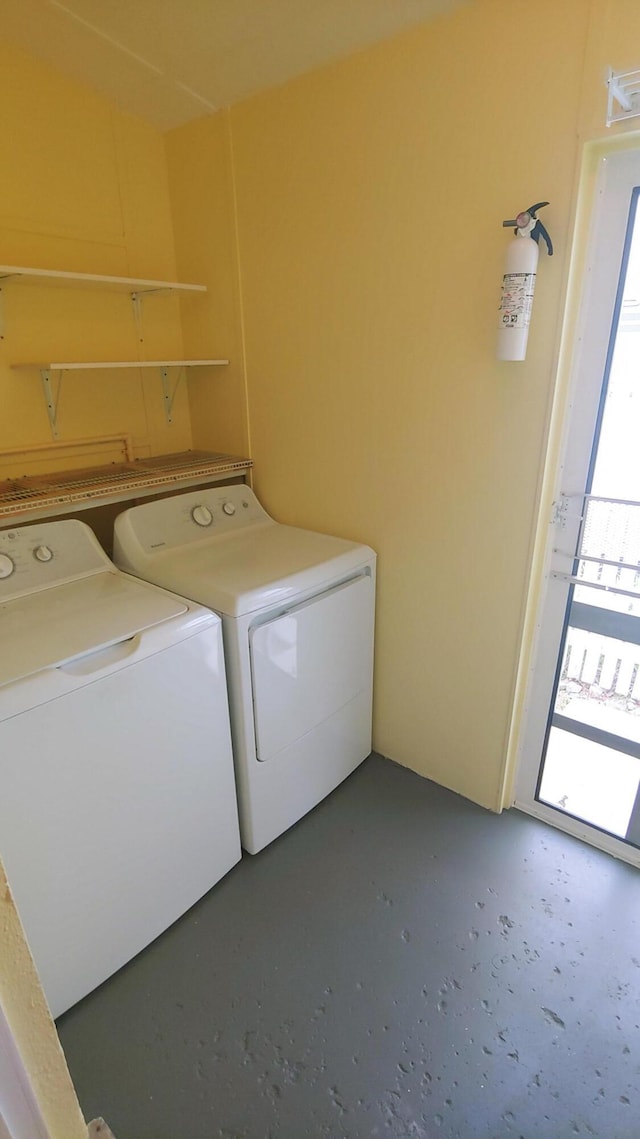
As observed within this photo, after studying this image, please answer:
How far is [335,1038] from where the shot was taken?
4.60 ft

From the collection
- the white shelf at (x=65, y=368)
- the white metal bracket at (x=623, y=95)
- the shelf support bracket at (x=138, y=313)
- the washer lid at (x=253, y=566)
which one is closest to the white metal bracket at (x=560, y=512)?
the washer lid at (x=253, y=566)

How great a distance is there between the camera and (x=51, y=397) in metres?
2.02

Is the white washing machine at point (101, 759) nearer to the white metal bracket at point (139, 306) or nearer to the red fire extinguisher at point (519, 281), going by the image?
the white metal bracket at point (139, 306)

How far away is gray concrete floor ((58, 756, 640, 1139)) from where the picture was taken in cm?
127

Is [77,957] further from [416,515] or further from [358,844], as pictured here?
[416,515]

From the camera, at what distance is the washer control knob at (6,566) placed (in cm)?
163

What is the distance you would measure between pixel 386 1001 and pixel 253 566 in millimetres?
1251

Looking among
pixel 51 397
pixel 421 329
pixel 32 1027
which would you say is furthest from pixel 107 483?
pixel 32 1027

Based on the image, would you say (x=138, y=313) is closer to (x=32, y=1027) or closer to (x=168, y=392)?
(x=168, y=392)

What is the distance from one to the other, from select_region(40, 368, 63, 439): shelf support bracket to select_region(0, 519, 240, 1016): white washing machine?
0.50 meters

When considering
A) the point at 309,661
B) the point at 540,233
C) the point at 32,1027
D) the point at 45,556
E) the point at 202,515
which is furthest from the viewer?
the point at 202,515

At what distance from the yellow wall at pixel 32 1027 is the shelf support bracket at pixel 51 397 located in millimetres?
1932

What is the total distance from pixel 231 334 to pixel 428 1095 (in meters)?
2.42

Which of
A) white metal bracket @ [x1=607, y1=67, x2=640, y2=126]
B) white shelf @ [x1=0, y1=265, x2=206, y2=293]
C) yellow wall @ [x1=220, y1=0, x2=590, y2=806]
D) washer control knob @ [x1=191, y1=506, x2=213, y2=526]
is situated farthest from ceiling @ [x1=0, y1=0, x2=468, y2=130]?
washer control knob @ [x1=191, y1=506, x2=213, y2=526]
